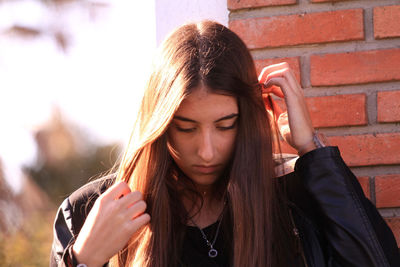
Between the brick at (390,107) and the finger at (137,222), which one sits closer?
the finger at (137,222)

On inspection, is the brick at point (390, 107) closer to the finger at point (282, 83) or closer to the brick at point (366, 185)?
the brick at point (366, 185)

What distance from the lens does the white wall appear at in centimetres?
222

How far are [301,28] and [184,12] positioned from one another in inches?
19.6

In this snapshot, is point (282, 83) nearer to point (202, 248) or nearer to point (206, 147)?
point (206, 147)

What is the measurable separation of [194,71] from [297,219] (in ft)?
2.12

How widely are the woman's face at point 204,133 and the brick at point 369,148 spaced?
475 millimetres

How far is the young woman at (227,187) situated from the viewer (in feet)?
5.90

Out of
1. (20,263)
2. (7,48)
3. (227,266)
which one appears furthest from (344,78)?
(20,263)

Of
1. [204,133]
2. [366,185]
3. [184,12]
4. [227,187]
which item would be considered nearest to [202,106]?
[204,133]

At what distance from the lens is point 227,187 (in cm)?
197

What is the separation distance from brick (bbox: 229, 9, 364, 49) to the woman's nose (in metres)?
0.52

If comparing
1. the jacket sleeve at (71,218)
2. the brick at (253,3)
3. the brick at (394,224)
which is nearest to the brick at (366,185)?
the brick at (394,224)

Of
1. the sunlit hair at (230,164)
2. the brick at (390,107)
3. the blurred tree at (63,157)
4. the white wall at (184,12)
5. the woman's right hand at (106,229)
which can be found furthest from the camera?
the blurred tree at (63,157)

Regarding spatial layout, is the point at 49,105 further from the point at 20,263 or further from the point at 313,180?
the point at 313,180
